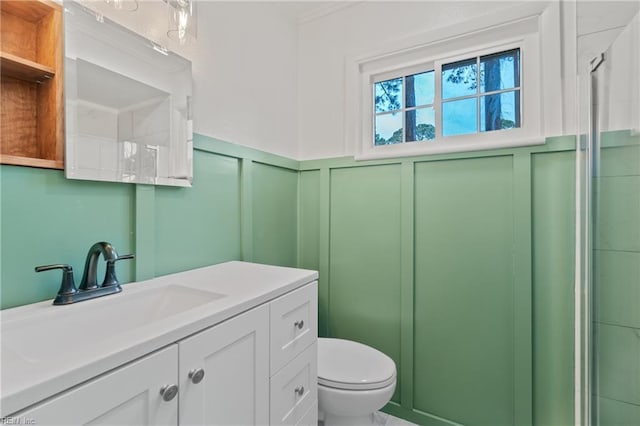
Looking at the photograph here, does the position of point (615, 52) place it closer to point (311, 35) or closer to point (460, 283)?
point (460, 283)

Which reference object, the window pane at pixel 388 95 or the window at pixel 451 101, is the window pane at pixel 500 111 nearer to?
the window at pixel 451 101

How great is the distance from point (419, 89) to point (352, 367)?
1592mm

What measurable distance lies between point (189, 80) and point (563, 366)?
2.08 metres

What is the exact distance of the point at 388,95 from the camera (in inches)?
73.3

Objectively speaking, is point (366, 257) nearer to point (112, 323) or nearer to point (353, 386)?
point (353, 386)

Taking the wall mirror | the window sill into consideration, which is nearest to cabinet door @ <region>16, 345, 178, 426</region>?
the wall mirror

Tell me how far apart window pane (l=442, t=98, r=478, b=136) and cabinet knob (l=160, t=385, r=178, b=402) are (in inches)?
65.2

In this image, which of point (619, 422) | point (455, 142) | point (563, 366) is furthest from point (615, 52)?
point (619, 422)

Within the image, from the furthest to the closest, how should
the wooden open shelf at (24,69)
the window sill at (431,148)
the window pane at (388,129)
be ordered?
the window pane at (388,129), the window sill at (431,148), the wooden open shelf at (24,69)

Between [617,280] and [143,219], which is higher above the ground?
[143,219]

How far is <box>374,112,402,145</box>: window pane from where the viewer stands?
1819 millimetres

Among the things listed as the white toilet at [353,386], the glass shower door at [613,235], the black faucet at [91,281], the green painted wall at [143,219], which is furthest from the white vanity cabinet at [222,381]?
the glass shower door at [613,235]

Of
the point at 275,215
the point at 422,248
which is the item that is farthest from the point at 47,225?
the point at 422,248

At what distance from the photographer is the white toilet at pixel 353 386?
4.18ft
